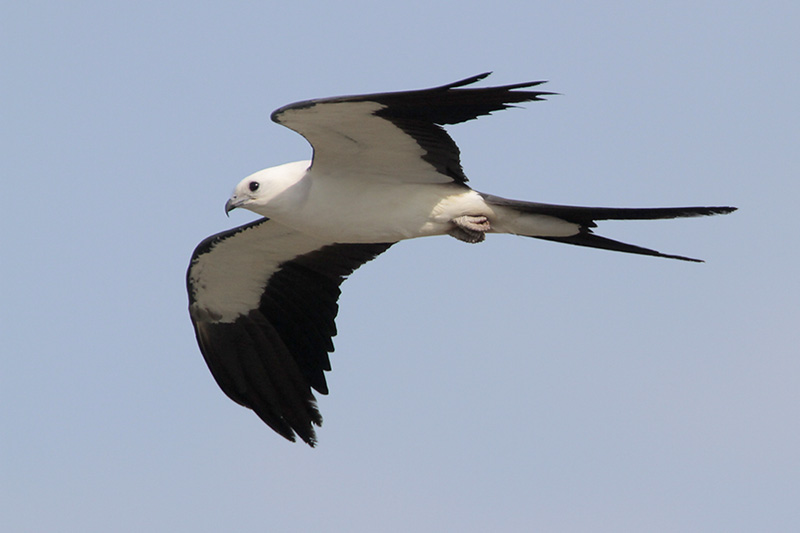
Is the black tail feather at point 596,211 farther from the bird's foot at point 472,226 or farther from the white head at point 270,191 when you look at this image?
the white head at point 270,191

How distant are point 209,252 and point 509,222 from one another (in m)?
2.66

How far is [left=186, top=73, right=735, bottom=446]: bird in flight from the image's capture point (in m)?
8.02

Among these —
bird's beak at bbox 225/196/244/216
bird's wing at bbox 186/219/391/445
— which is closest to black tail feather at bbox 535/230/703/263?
bird's wing at bbox 186/219/391/445

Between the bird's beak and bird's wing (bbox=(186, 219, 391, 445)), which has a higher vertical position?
the bird's beak

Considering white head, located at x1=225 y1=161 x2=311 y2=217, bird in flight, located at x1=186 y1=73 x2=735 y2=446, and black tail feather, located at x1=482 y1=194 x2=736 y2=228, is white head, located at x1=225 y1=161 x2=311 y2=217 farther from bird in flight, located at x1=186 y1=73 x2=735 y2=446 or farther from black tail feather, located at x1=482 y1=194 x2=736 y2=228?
black tail feather, located at x1=482 y1=194 x2=736 y2=228

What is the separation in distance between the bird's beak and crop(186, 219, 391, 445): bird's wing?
1023mm

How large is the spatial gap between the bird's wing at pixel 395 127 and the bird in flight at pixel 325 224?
1cm

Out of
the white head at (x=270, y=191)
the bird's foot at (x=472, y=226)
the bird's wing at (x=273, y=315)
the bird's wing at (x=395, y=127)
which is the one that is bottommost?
the bird's wing at (x=273, y=315)

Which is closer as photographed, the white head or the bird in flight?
the bird in flight

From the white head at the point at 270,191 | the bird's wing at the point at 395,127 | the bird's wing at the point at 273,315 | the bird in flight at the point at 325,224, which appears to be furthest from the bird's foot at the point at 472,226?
the bird's wing at the point at 273,315

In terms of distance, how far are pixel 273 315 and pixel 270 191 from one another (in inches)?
74.3

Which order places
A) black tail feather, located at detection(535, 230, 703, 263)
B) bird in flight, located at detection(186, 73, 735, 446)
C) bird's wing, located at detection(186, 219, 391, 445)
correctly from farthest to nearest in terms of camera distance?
bird's wing, located at detection(186, 219, 391, 445) → black tail feather, located at detection(535, 230, 703, 263) → bird in flight, located at detection(186, 73, 735, 446)

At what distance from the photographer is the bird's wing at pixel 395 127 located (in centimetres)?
745

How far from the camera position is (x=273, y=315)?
10.4m
